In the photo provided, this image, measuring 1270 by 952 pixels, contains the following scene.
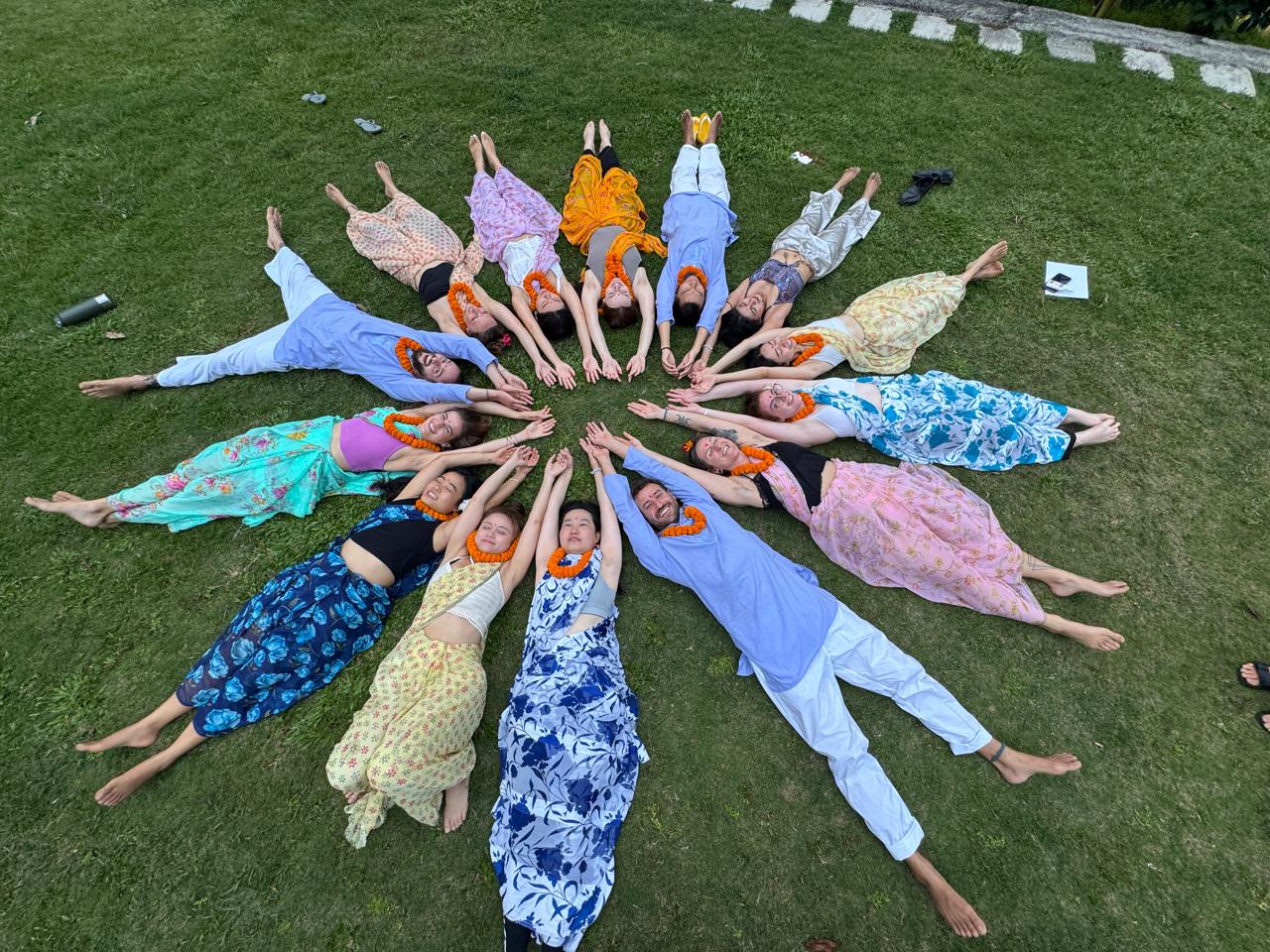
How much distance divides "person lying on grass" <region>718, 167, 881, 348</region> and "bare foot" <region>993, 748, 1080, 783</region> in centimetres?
416

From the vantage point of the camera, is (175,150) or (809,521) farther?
(175,150)

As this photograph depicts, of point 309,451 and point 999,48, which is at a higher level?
point 999,48

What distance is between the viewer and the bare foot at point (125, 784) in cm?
404

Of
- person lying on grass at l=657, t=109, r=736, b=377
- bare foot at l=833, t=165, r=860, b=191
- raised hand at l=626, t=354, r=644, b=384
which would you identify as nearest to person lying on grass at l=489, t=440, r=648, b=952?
raised hand at l=626, t=354, r=644, b=384

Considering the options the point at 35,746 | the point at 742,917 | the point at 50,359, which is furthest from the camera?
the point at 50,359

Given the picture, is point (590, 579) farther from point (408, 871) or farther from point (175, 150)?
point (175, 150)

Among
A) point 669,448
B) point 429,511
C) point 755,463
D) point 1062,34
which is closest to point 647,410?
point 669,448

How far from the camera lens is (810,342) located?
5395 mm

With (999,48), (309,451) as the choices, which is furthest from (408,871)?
(999,48)

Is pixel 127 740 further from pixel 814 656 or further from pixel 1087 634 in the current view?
pixel 1087 634

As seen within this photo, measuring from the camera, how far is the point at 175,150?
22.8 feet

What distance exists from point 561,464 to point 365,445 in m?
1.76

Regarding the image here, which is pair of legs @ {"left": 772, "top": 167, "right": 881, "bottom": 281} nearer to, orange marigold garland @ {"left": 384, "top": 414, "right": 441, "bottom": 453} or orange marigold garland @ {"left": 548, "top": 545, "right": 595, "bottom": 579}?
orange marigold garland @ {"left": 548, "top": 545, "right": 595, "bottom": 579}

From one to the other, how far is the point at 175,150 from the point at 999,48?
10920 millimetres
